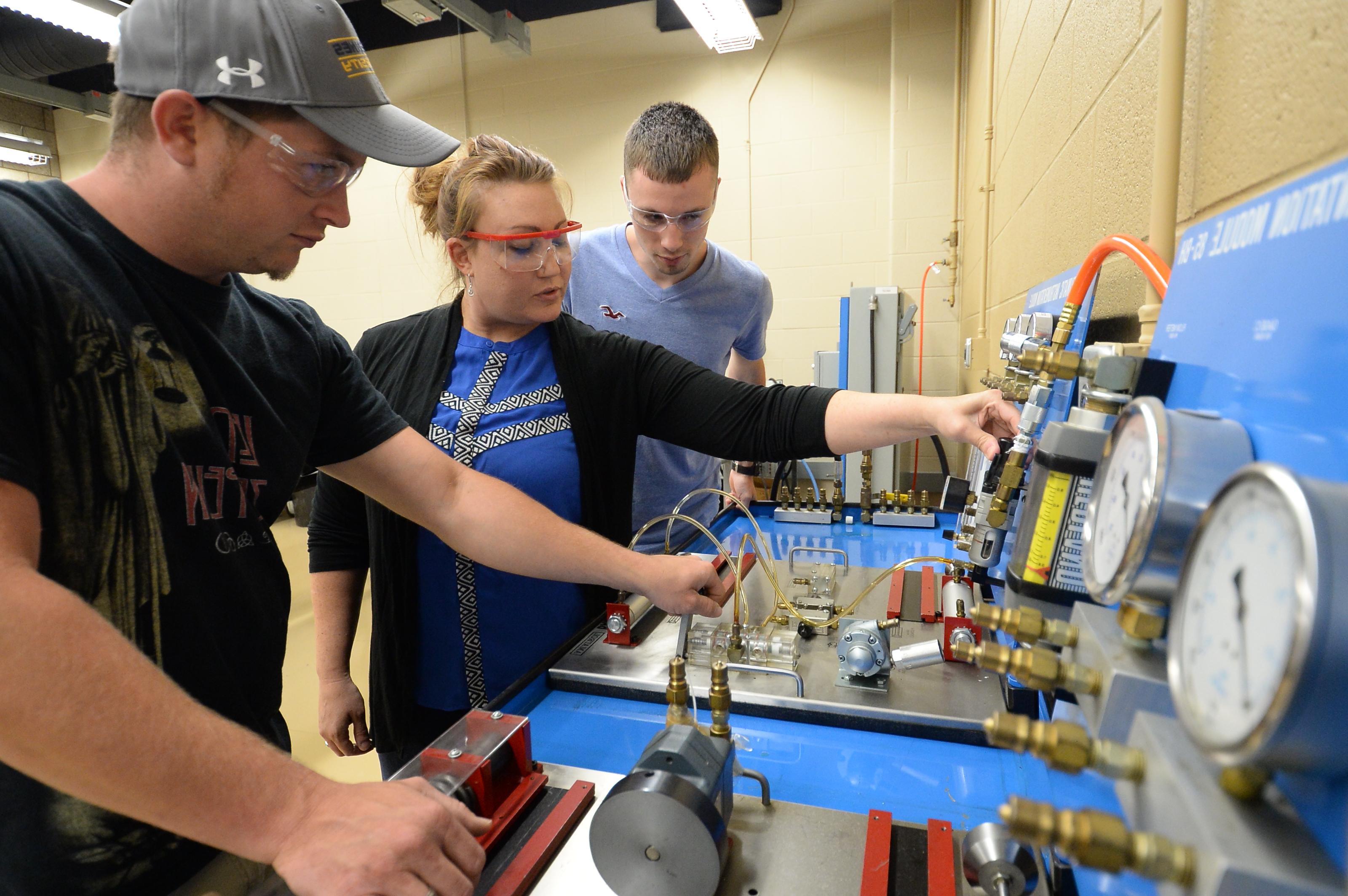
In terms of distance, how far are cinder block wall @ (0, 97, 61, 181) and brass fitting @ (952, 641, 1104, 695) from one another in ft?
24.0

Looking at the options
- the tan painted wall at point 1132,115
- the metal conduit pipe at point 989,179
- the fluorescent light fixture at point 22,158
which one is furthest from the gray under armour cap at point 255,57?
the fluorescent light fixture at point 22,158

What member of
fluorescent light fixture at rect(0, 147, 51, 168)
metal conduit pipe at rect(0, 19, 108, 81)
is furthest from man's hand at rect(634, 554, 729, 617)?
fluorescent light fixture at rect(0, 147, 51, 168)

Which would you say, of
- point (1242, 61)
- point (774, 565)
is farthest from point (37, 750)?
point (774, 565)

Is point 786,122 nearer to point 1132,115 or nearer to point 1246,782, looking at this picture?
point 1132,115

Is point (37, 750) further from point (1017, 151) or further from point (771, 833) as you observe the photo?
point (1017, 151)

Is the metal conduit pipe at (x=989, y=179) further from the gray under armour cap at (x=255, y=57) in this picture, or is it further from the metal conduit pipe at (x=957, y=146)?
the gray under armour cap at (x=255, y=57)

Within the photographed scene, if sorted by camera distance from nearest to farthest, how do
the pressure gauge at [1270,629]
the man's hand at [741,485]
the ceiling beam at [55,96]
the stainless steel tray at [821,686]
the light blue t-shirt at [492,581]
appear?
the pressure gauge at [1270,629]
the stainless steel tray at [821,686]
the light blue t-shirt at [492,581]
the man's hand at [741,485]
the ceiling beam at [55,96]

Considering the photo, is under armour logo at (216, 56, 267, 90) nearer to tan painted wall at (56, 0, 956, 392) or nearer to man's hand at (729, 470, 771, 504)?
man's hand at (729, 470, 771, 504)

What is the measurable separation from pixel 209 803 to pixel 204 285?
0.60 meters

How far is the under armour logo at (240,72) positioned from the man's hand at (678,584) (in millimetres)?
748

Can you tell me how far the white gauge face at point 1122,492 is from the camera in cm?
36

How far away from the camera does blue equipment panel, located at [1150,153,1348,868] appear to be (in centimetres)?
29

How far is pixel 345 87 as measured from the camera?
0.83m

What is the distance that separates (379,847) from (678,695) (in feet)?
1.08
